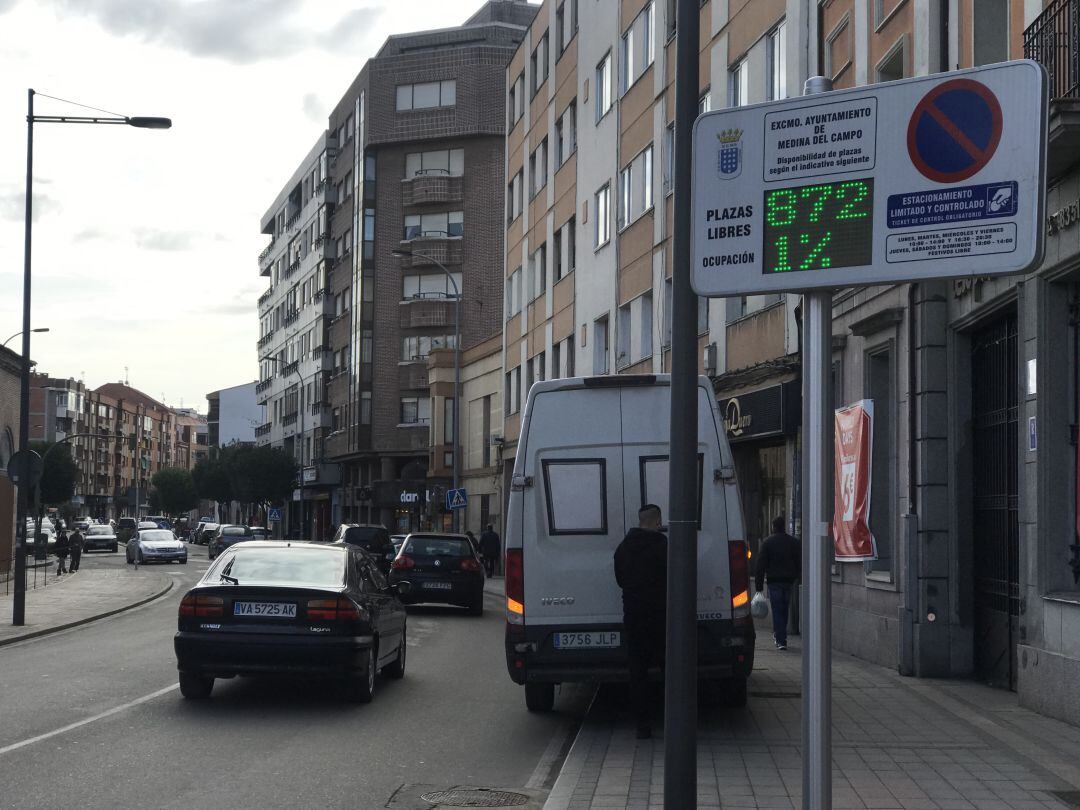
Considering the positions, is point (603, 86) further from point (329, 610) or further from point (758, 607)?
point (758, 607)

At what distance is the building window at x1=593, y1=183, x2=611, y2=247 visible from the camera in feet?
112

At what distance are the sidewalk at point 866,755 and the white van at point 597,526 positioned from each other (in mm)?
657

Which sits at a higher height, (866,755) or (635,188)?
(635,188)

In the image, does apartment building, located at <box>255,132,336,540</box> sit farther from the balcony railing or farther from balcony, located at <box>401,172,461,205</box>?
the balcony railing

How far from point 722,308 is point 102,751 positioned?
17471 millimetres

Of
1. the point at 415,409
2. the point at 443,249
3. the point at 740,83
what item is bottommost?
the point at 415,409

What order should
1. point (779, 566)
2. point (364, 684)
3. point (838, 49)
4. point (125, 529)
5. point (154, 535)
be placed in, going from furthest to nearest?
point (125, 529)
point (154, 535)
point (838, 49)
point (779, 566)
point (364, 684)

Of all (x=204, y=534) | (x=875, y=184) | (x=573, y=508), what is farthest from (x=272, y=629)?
(x=204, y=534)

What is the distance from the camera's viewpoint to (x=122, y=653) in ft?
58.5

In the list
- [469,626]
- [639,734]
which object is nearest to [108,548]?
[469,626]

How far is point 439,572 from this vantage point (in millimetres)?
26266

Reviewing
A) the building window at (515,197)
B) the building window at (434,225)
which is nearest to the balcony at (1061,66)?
the building window at (515,197)

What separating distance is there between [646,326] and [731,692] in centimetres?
1915

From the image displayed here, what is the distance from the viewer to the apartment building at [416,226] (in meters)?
65.9
